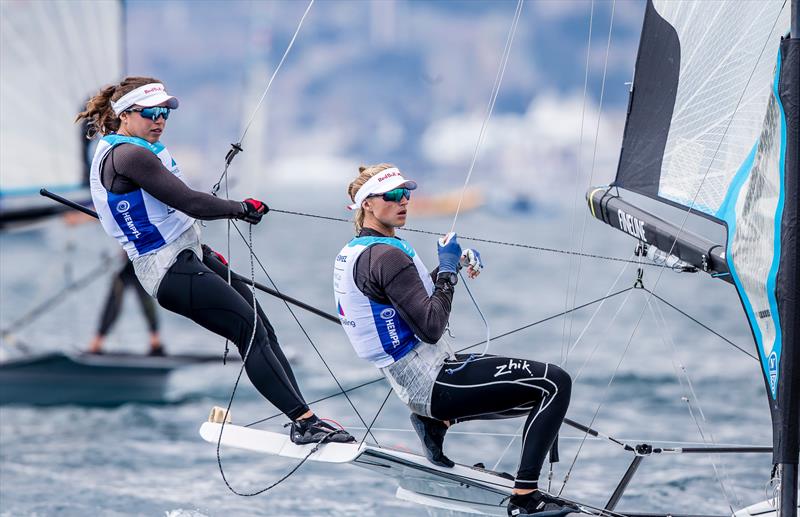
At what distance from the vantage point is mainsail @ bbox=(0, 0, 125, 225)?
8.40m

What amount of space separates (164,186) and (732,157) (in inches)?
76.7

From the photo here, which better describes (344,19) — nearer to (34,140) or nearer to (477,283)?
(477,283)

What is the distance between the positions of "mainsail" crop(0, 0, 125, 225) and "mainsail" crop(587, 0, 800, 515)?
531cm

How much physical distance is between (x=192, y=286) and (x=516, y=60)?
84.1 m

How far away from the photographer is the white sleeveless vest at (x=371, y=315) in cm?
317

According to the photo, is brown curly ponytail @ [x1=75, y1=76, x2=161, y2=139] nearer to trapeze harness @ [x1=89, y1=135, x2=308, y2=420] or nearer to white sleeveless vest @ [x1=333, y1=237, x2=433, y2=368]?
trapeze harness @ [x1=89, y1=135, x2=308, y2=420]

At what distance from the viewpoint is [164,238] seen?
346 centimetres

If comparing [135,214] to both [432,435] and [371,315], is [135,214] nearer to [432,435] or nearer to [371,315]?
[371,315]

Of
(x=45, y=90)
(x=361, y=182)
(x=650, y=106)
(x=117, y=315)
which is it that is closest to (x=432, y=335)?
(x=361, y=182)

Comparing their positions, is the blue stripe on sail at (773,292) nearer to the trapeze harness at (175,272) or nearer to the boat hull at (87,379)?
the trapeze harness at (175,272)

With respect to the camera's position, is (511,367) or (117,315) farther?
(117,315)

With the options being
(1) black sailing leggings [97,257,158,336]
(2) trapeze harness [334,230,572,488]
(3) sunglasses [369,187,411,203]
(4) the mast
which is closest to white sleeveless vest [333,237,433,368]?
(2) trapeze harness [334,230,572,488]

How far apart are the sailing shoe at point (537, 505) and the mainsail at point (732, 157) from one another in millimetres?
612

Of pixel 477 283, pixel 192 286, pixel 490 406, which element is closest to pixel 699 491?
pixel 490 406
